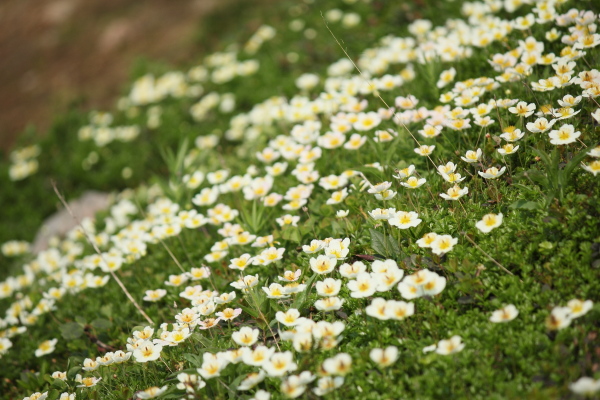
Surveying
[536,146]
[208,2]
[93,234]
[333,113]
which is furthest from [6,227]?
[536,146]

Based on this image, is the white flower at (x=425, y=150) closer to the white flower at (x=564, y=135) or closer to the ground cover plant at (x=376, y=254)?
the ground cover plant at (x=376, y=254)

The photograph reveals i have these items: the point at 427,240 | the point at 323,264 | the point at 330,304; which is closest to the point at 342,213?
the point at 323,264

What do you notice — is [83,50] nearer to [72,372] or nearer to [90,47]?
[90,47]

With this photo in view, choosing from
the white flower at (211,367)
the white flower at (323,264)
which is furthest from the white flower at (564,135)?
the white flower at (211,367)

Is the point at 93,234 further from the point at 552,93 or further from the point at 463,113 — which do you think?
the point at 552,93

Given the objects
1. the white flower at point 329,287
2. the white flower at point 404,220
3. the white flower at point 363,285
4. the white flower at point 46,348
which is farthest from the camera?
the white flower at point 46,348

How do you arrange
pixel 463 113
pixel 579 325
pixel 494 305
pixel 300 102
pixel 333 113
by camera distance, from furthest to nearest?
pixel 300 102
pixel 333 113
pixel 463 113
pixel 494 305
pixel 579 325
